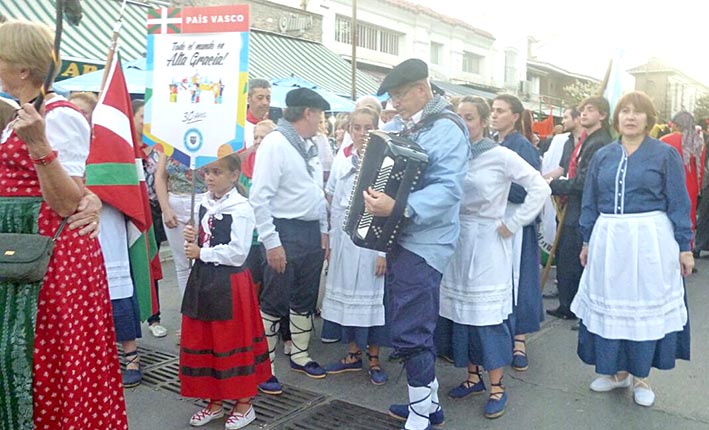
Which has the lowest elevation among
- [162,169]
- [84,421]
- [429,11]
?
[84,421]

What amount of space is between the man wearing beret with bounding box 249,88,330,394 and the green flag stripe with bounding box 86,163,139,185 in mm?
795

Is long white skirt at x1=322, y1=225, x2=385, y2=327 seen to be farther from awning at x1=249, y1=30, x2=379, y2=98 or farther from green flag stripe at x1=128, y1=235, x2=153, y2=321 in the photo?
awning at x1=249, y1=30, x2=379, y2=98

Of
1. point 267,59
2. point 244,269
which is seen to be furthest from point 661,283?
point 267,59

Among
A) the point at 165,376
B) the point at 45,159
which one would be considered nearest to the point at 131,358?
the point at 165,376

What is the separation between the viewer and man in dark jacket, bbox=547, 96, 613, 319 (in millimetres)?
5480

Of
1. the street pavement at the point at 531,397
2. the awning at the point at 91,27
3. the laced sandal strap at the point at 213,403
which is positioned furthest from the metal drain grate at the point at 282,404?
the awning at the point at 91,27

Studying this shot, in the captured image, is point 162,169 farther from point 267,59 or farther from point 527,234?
point 267,59

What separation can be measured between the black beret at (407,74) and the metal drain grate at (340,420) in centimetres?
196

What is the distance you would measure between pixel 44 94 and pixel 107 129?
69.1 inches

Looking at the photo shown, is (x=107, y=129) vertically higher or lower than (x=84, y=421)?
higher

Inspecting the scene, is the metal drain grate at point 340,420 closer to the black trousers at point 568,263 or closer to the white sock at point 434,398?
the white sock at point 434,398

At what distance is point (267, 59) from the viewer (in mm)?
14773

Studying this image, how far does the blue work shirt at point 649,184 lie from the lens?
3943 millimetres

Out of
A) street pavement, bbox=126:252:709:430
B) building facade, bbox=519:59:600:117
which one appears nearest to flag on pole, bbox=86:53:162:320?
street pavement, bbox=126:252:709:430
